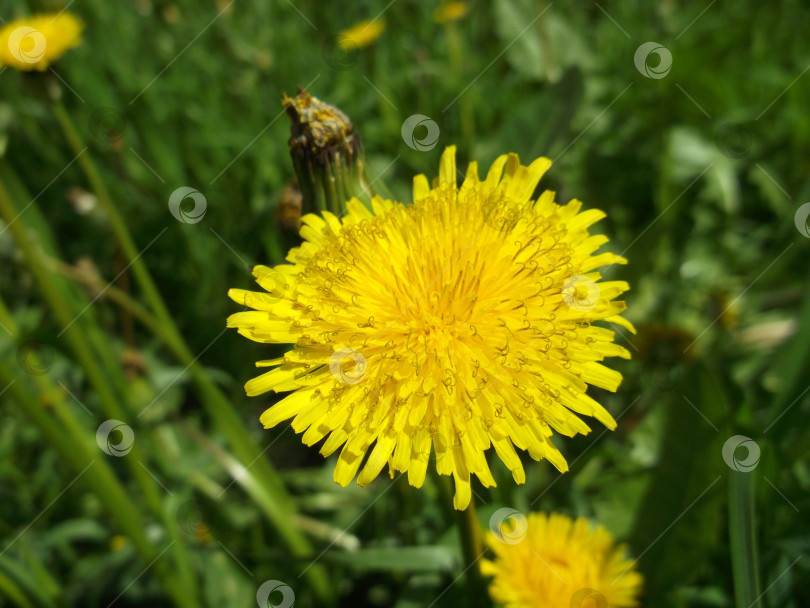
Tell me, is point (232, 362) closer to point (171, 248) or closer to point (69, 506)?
point (171, 248)

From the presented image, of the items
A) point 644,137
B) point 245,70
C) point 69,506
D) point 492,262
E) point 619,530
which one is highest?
point 245,70

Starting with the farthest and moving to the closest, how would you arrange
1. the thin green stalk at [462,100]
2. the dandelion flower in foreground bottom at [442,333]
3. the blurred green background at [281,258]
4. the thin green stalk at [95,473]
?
the thin green stalk at [462,100] < the blurred green background at [281,258] < the thin green stalk at [95,473] < the dandelion flower in foreground bottom at [442,333]

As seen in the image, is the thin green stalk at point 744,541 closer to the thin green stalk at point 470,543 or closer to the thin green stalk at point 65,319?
the thin green stalk at point 470,543

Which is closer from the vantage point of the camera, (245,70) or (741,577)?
(741,577)

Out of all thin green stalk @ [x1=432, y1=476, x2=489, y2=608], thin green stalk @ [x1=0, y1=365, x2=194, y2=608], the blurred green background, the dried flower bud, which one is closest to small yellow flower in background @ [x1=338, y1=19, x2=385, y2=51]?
the blurred green background

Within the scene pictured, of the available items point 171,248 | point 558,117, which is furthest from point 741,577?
point 171,248

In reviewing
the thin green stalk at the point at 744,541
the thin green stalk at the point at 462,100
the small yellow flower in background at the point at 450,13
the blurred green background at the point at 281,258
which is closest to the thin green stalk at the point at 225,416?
the blurred green background at the point at 281,258
